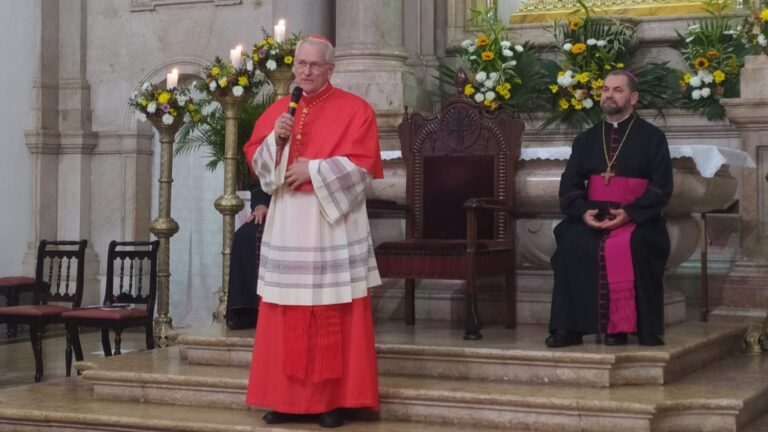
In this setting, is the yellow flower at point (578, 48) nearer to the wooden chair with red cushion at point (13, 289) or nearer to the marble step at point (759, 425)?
the marble step at point (759, 425)

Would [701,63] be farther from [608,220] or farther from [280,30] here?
[280,30]

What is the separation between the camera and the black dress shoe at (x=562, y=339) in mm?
6430

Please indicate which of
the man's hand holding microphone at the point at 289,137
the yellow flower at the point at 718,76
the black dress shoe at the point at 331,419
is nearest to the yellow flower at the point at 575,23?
the yellow flower at the point at 718,76

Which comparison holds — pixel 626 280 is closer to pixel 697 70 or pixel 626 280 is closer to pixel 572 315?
pixel 572 315

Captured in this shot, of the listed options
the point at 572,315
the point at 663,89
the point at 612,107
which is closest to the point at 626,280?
the point at 572,315

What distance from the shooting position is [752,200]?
8.18 m

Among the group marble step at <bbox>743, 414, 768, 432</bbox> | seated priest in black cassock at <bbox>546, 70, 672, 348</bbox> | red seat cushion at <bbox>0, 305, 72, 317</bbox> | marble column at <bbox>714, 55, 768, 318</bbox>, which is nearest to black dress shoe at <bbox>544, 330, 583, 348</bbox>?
seated priest in black cassock at <bbox>546, 70, 672, 348</bbox>

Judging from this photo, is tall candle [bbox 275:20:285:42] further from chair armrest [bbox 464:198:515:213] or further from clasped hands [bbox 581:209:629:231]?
clasped hands [bbox 581:209:629:231]

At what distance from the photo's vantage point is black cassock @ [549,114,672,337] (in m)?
6.52

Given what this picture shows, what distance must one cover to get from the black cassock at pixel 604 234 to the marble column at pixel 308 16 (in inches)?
152

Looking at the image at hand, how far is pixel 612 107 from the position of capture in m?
6.76

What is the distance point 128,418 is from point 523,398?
188 cm

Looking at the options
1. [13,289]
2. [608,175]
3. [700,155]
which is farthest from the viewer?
[13,289]

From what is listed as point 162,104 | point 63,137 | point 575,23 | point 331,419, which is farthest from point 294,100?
point 63,137
